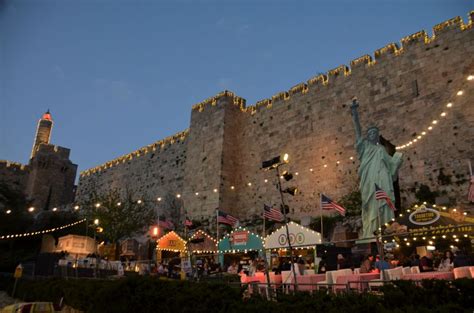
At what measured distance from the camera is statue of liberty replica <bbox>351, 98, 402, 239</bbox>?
41.8 ft

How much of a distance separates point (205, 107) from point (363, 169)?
14.9m

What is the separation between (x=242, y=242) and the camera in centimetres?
1519

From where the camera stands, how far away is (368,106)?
18.5 meters

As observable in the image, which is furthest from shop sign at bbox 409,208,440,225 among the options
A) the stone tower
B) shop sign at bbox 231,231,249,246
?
the stone tower

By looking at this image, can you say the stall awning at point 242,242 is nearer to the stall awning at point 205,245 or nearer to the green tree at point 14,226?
the stall awning at point 205,245

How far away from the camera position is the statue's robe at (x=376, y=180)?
41.8ft

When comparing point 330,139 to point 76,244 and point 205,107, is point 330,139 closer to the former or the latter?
point 205,107

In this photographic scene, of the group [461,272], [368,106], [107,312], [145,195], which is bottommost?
[107,312]

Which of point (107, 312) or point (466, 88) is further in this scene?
point (466, 88)

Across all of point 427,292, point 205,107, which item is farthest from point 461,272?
point 205,107

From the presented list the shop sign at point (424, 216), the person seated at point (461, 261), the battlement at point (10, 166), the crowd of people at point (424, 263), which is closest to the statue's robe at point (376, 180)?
the crowd of people at point (424, 263)

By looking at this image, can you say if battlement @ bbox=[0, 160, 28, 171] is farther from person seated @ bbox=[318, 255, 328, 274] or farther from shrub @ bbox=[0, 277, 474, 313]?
person seated @ bbox=[318, 255, 328, 274]

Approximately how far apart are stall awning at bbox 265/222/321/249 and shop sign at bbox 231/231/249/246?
2378 millimetres

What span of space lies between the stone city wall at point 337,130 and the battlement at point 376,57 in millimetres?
53
